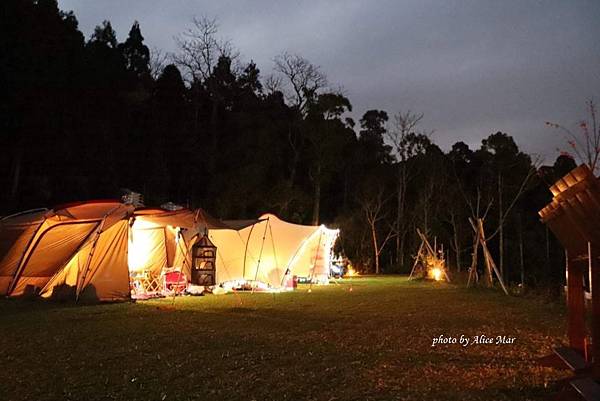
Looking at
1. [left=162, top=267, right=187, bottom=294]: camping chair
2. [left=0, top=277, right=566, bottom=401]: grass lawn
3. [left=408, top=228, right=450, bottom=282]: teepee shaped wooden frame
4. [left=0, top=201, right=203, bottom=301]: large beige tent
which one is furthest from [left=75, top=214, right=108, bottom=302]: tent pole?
[left=408, top=228, right=450, bottom=282]: teepee shaped wooden frame

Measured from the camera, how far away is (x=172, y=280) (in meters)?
13.4

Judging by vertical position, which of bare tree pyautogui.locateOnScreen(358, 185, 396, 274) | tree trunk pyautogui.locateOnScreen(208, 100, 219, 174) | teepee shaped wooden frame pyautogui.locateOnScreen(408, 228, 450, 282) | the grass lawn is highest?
tree trunk pyautogui.locateOnScreen(208, 100, 219, 174)

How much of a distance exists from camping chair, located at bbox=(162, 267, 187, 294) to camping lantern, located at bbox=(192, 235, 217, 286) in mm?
525

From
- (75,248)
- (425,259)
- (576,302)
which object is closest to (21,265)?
(75,248)

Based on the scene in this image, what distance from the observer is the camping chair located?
525 inches

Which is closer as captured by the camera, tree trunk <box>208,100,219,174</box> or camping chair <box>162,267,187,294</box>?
camping chair <box>162,267,187,294</box>

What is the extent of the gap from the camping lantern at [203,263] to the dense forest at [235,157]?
8.72 meters

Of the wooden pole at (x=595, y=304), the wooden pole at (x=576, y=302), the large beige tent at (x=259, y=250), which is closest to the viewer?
the wooden pole at (x=595, y=304)

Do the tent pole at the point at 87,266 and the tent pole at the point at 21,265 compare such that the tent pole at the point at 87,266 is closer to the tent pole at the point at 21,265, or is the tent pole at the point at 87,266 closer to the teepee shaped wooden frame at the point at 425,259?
the tent pole at the point at 21,265

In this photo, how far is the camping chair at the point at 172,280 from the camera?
13.3 m

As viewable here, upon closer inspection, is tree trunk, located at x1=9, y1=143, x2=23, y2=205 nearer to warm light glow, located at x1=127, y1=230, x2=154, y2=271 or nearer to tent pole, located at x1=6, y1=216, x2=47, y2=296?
warm light glow, located at x1=127, y1=230, x2=154, y2=271

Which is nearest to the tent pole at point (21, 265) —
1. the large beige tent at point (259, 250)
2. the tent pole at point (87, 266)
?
the tent pole at point (87, 266)

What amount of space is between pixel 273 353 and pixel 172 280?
321 inches

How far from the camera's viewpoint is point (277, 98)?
3222cm
